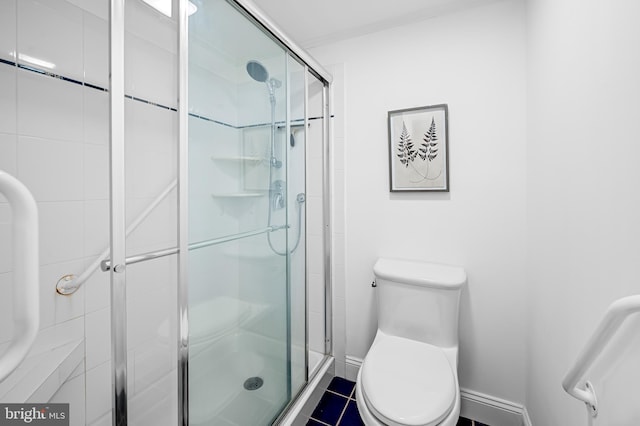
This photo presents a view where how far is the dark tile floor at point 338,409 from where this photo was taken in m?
1.54

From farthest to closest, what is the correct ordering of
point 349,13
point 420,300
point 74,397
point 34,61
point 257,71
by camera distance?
point 349,13 → point 420,300 → point 257,71 → point 74,397 → point 34,61

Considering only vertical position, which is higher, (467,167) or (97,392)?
(467,167)

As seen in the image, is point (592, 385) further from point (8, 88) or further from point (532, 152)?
point (8, 88)

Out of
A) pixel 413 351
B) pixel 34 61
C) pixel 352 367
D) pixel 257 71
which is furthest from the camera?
pixel 352 367

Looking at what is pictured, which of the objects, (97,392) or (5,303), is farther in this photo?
(97,392)

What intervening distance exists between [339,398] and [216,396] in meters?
0.92

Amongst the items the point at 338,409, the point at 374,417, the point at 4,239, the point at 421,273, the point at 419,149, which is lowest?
the point at 338,409

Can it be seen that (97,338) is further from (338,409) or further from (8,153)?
(338,409)

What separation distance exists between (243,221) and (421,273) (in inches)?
37.3

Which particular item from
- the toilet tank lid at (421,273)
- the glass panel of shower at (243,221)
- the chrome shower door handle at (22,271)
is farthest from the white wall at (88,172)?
the toilet tank lid at (421,273)

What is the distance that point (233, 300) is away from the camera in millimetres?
1153

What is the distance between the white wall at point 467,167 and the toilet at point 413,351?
178 millimetres

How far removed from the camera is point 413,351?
1.36m

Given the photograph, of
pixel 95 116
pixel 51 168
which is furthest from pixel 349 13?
→ pixel 51 168
